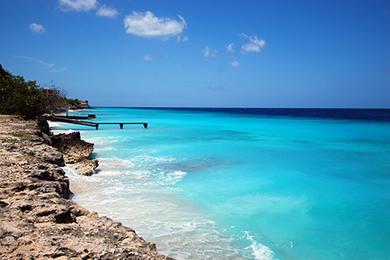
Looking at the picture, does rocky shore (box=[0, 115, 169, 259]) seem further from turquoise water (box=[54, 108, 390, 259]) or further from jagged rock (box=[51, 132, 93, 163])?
jagged rock (box=[51, 132, 93, 163])

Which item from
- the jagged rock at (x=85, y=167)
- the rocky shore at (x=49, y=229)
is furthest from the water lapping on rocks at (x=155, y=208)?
the rocky shore at (x=49, y=229)

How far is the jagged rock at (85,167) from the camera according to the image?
11391 millimetres

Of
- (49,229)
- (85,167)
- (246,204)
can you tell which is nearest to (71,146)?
(85,167)

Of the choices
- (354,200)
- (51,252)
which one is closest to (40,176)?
(51,252)

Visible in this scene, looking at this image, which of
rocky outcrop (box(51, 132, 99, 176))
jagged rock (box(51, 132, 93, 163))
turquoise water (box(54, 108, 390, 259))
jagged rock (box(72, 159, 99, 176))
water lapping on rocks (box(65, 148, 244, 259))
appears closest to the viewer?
water lapping on rocks (box(65, 148, 244, 259))

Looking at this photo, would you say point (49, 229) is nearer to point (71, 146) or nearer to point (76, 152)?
point (76, 152)

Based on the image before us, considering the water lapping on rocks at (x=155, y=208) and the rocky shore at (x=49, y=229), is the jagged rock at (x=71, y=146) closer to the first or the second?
the water lapping on rocks at (x=155, y=208)

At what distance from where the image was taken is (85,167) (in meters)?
11.9

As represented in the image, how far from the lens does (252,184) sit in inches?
471

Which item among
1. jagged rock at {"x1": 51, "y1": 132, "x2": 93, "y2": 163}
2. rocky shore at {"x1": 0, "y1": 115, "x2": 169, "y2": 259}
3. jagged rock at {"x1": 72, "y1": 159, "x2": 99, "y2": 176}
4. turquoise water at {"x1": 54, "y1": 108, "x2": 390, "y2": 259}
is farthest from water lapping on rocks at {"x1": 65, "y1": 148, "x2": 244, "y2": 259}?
rocky shore at {"x1": 0, "y1": 115, "x2": 169, "y2": 259}

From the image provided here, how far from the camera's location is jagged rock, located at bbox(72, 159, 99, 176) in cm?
1139

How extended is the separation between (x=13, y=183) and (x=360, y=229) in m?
7.41

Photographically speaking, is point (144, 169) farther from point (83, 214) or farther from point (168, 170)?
point (83, 214)

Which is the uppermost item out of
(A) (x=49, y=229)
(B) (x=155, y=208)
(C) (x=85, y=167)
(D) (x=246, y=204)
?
(A) (x=49, y=229)
